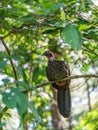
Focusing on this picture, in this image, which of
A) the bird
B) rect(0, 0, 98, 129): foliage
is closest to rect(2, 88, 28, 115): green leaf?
rect(0, 0, 98, 129): foliage

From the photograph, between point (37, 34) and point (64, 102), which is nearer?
point (37, 34)

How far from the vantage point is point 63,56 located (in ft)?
14.6

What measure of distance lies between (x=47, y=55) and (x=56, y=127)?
5.20 ft

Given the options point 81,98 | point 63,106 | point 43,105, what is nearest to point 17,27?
point 63,106

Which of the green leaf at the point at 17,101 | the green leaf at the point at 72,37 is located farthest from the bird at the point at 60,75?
the green leaf at the point at 17,101

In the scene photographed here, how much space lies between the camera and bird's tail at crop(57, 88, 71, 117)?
3670 mm

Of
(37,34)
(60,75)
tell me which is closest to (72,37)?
(37,34)

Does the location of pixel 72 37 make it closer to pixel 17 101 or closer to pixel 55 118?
pixel 17 101

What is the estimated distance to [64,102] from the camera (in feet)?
12.5

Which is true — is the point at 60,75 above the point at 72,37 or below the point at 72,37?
below

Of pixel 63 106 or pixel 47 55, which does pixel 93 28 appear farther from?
pixel 47 55

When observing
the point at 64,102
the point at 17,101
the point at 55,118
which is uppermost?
the point at 17,101

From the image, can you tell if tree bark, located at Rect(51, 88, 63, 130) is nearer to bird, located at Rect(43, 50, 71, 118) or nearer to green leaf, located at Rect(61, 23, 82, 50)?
bird, located at Rect(43, 50, 71, 118)

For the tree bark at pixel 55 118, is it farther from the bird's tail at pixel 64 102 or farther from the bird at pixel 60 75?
the bird's tail at pixel 64 102
